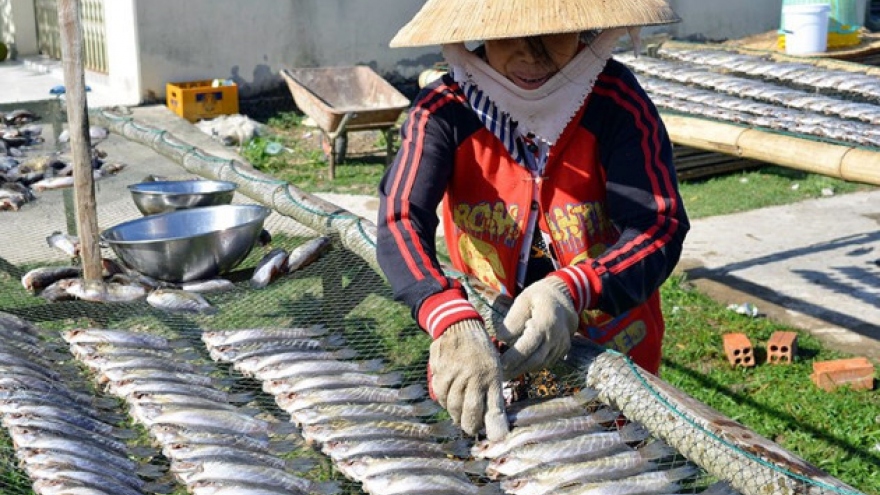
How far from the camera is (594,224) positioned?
9.74ft

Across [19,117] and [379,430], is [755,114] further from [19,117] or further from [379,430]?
[19,117]

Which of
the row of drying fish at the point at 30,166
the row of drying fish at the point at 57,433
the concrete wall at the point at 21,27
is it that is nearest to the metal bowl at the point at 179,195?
the row of drying fish at the point at 30,166

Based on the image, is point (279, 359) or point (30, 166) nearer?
point (279, 359)

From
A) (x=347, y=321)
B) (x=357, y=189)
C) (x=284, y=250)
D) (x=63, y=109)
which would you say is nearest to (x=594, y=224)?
(x=347, y=321)

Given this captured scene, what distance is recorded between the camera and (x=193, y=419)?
290 centimetres

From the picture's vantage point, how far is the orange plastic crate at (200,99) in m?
12.9

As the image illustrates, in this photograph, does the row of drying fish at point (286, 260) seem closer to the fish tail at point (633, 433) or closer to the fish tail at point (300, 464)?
the fish tail at point (300, 464)

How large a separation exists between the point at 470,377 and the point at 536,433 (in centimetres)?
25

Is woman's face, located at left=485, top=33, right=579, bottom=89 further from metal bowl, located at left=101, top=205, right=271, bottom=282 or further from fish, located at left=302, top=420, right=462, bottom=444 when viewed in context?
metal bowl, located at left=101, top=205, right=271, bottom=282

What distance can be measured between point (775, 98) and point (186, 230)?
3896 mm

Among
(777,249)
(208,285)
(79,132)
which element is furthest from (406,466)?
(777,249)

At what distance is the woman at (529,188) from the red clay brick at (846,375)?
338cm

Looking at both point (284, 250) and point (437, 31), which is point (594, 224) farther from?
point (284, 250)

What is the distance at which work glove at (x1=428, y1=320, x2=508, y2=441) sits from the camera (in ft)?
7.93
